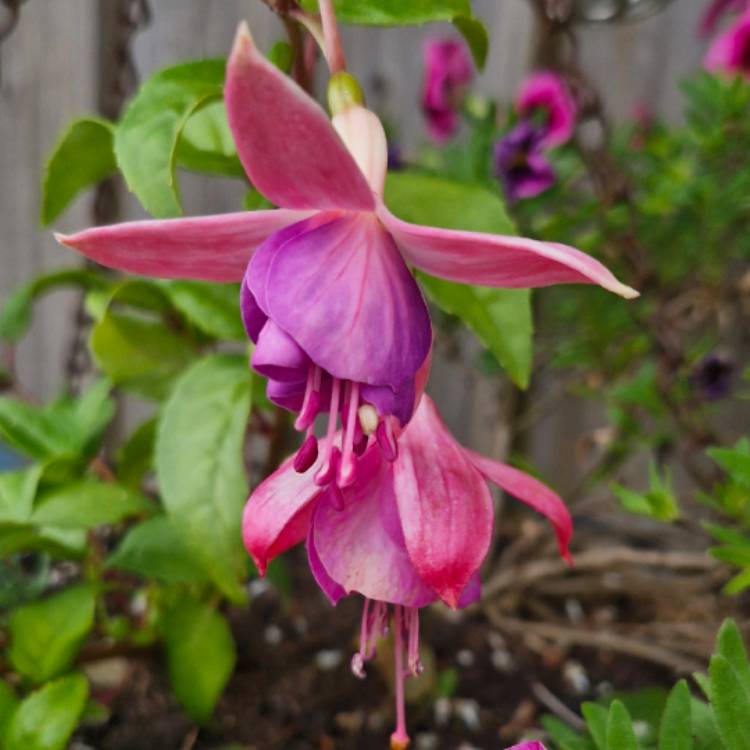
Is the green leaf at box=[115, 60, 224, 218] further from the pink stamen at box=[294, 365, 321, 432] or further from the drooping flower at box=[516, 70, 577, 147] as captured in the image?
the drooping flower at box=[516, 70, 577, 147]

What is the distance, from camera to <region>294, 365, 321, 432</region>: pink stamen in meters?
0.27

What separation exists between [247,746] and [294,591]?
271 millimetres

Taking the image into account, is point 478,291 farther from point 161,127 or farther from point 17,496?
point 17,496

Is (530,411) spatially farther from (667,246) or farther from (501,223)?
(501,223)

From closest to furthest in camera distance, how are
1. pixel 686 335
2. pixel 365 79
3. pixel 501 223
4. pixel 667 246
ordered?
pixel 501 223
pixel 667 246
pixel 686 335
pixel 365 79

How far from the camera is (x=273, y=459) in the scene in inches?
25.7

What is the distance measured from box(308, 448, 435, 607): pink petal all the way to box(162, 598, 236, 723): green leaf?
397 mm

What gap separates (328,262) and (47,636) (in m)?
0.45

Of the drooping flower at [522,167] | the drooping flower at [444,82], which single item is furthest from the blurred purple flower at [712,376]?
the drooping flower at [444,82]

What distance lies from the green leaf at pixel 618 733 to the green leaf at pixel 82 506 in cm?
36

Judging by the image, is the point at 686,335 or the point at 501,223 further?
the point at 686,335

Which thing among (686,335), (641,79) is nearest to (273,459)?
(686,335)

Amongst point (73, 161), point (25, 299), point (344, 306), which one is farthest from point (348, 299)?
point (25, 299)

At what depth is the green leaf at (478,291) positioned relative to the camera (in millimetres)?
388
